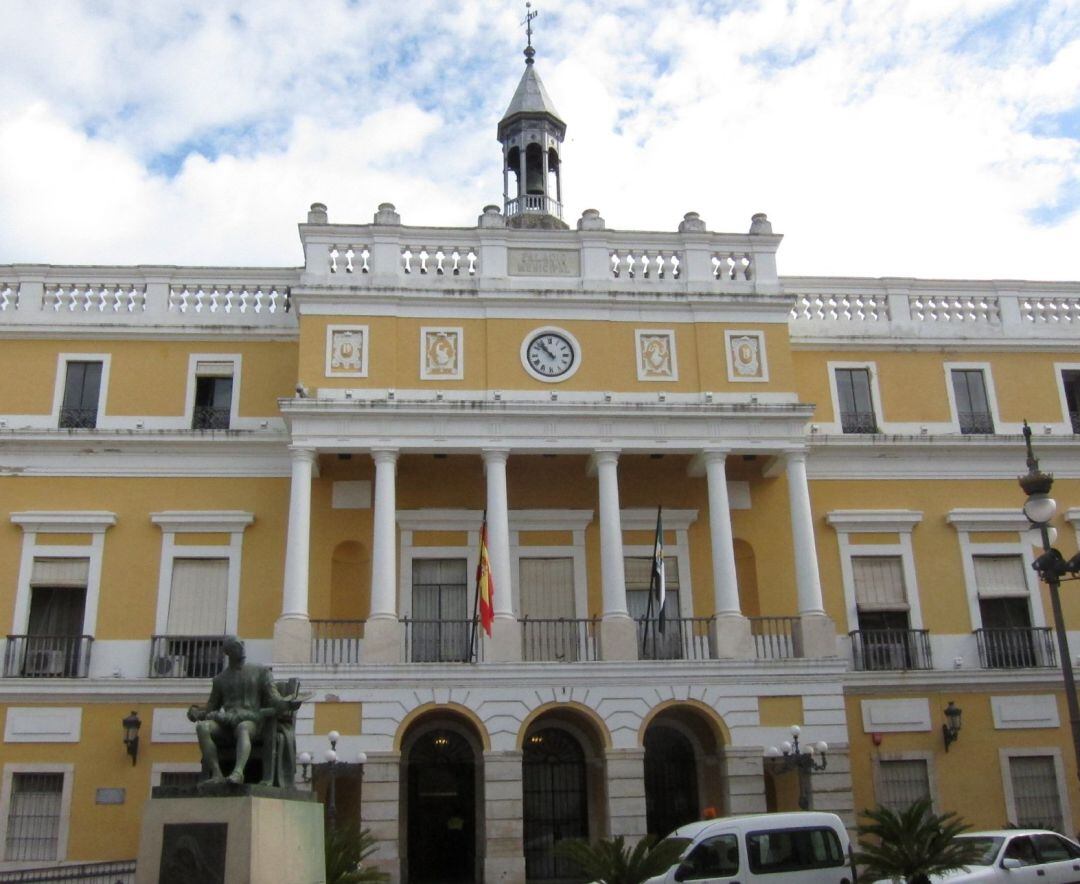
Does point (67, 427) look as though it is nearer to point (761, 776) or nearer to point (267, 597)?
point (267, 597)

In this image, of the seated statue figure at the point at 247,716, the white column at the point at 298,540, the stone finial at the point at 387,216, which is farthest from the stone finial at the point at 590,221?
the seated statue figure at the point at 247,716

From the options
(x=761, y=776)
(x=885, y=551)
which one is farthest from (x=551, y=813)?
(x=885, y=551)

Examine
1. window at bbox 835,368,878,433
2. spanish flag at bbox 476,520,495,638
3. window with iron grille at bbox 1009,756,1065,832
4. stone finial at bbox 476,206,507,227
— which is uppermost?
stone finial at bbox 476,206,507,227

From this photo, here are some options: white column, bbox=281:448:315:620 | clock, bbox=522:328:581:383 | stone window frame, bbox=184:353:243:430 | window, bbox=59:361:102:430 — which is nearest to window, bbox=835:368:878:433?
clock, bbox=522:328:581:383

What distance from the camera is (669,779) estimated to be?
22.9 m

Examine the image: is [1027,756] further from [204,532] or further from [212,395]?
[212,395]

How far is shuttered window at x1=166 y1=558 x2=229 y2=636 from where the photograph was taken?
72.5 feet

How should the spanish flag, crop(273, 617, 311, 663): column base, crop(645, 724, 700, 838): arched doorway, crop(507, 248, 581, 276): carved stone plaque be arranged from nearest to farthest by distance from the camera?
1. crop(273, 617, 311, 663): column base
2. the spanish flag
3. crop(645, 724, 700, 838): arched doorway
4. crop(507, 248, 581, 276): carved stone plaque

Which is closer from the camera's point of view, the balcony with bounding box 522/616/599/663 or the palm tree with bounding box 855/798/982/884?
the palm tree with bounding box 855/798/982/884

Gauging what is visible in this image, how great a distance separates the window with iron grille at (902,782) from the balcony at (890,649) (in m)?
1.75

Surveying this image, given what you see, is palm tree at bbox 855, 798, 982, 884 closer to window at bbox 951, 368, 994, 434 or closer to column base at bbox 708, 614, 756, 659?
column base at bbox 708, 614, 756, 659

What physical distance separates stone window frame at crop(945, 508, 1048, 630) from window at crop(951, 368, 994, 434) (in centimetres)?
192

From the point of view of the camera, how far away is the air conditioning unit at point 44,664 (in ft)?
70.4

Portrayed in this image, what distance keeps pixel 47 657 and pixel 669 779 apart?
11624 millimetres
